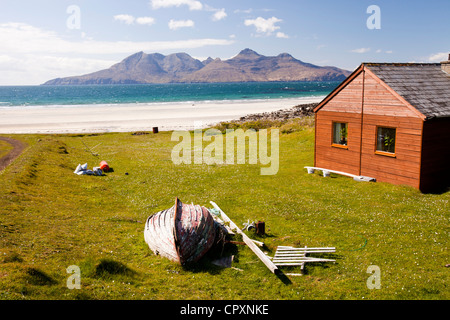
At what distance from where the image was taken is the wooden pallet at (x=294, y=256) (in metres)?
15.2

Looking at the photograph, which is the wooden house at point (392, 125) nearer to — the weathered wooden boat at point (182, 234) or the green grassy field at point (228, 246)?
the green grassy field at point (228, 246)

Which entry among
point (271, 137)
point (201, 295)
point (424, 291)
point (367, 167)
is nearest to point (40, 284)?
point (201, 295)

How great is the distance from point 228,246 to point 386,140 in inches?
630

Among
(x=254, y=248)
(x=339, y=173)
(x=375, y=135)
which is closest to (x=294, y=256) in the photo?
(x=254, y=248)

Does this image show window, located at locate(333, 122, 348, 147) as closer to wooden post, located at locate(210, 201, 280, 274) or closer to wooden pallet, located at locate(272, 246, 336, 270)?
wooden post, located at locate(210, 201, 280, 274)

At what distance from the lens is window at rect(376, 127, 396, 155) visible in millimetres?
25875

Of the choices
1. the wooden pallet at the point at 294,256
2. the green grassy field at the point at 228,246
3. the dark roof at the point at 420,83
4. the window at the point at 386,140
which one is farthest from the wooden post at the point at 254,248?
the dark roof at the point at 420,83

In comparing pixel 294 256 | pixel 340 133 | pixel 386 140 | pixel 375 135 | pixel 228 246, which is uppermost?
pixel 375 135

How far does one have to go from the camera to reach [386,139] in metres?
26.3

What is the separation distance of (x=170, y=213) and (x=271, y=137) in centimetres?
3635

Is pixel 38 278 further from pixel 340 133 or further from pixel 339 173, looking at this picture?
pixel 340 133

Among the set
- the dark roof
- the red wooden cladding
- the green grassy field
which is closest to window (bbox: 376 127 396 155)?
the red wooden cladding

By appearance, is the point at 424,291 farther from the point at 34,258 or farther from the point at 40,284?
the point at 34,258

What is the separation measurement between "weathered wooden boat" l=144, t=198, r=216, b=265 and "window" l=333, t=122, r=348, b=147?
57.8 feet
